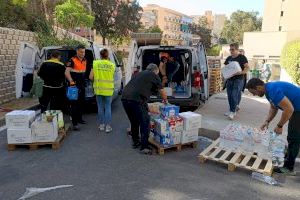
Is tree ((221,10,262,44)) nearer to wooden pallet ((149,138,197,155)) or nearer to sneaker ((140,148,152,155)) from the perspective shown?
wooden pallet ((149,138,197,155))

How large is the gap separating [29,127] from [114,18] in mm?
39160

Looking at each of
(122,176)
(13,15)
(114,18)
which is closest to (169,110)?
(122,176)

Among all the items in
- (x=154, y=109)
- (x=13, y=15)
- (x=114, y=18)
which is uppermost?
(x=114, y=18)

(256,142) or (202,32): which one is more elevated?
(202,32)

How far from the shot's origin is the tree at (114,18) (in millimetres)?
43031

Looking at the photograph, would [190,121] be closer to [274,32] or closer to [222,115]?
[222,115]

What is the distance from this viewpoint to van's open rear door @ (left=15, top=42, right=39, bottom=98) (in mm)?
8414

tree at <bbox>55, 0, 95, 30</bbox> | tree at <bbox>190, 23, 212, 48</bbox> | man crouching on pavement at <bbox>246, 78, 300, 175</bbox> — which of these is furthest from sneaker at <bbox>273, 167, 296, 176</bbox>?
tree at <bbox>190, 23, 212, 48</bbox>

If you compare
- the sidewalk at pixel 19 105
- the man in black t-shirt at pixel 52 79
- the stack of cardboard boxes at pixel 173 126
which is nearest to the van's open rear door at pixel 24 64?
the sidewalk at pixel 19 105

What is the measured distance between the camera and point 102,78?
7.48m

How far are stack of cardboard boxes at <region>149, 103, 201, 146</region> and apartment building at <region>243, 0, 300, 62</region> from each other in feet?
103

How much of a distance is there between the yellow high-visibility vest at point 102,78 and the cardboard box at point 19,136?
1.84 m

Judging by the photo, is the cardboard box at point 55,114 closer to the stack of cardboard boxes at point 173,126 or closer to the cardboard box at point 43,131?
the cardboard box at point 43,131

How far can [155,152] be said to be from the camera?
6.20 metres
